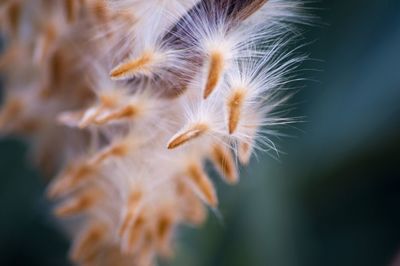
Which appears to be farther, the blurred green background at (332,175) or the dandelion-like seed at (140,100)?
the blurred green background at (332,175)

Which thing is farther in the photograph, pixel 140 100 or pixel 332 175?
pixel 332 175

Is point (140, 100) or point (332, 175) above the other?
point (140, 100)

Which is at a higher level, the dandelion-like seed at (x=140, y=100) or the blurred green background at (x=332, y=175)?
the dandelion-like seed at (x=140, y=100)

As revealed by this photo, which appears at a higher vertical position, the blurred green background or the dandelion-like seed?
the dandelion-like seed

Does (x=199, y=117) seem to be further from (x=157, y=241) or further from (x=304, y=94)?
(x=304, y=94)

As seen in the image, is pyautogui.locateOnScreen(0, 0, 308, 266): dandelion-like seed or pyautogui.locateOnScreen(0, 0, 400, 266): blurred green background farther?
pyautogui.locateOnScreen(0, 0, 400, 266): blurred green background
